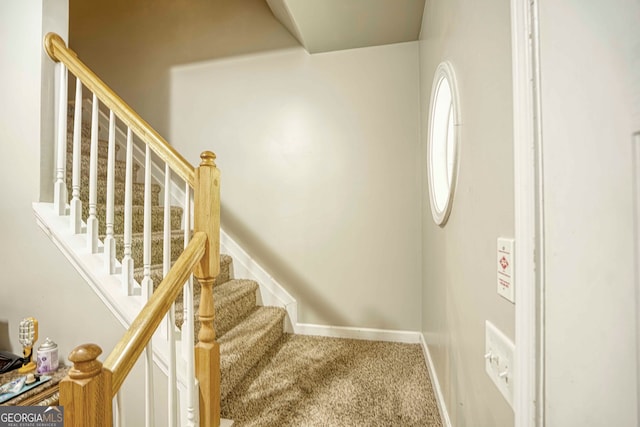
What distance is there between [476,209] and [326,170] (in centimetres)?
167

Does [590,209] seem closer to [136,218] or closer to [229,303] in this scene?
[229,303]

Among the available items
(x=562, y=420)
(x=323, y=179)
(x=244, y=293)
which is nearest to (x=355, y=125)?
(x=323, y=179)

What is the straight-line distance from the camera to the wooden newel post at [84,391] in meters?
0.70

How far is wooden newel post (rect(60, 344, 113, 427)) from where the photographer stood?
27.4 inches

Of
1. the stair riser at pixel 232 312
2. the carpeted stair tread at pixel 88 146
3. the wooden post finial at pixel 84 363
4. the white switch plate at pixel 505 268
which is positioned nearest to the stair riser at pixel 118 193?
the carpeted stair tread at pixel 88 146

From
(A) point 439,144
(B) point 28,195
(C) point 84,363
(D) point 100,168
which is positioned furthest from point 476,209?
(D) point 100,168

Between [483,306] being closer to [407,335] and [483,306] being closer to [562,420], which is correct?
[562,420]

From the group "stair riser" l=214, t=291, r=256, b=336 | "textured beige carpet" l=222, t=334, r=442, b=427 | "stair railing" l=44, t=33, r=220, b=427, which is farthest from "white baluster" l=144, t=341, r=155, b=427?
"stair riser" l=214, t=291, r=256, b=336

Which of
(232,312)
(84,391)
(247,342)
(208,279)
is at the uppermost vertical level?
(208,279)

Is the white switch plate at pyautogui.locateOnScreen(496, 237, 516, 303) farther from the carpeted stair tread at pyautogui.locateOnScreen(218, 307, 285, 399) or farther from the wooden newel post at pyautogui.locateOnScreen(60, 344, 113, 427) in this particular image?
the carpeted stair tread at pyautogui.locateOnScreen(218, 307, 285, 399)

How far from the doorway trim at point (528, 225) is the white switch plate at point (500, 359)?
0.26 ft

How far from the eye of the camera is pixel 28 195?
1.54m

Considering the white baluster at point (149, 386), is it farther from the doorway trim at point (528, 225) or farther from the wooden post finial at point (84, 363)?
the doorway trim at point (528, 225)

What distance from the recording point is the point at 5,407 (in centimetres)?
110
